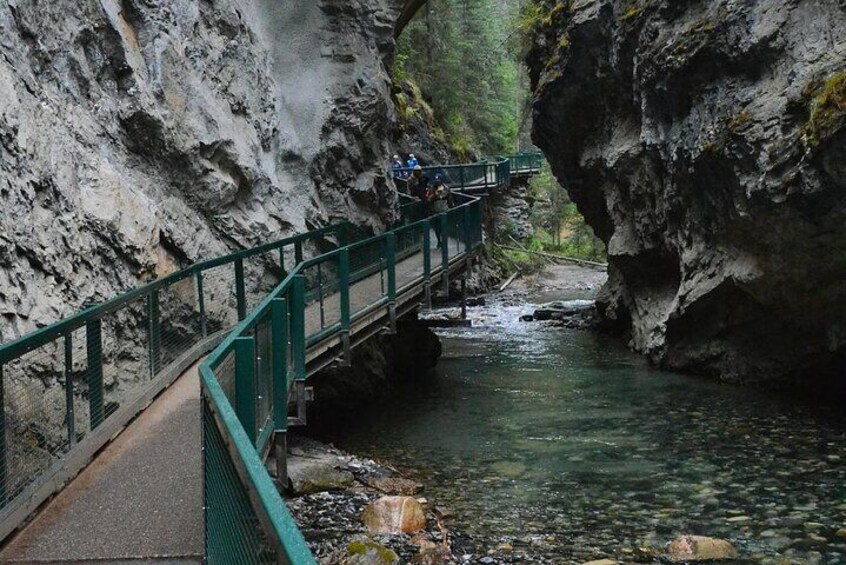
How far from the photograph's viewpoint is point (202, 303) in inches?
467

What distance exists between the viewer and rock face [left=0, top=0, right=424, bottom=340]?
31.0 ft

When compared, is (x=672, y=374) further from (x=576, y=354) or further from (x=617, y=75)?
(x=617, y=75)

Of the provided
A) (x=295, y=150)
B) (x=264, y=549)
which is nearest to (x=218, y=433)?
(x=264, y=549)

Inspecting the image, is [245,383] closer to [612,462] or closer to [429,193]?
[612,462]

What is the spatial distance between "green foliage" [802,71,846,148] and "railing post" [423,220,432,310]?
7288 mm

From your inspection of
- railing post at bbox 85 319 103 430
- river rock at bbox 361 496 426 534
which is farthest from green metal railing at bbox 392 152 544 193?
railing post at bbox 85 319 103 430

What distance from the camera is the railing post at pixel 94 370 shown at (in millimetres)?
7438

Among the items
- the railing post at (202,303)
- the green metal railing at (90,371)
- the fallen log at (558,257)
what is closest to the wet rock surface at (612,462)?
the railing post at (202,303)

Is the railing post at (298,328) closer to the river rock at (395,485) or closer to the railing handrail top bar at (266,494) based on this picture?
the river rock at (395,485)

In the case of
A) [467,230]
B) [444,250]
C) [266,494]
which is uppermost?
[467,230]

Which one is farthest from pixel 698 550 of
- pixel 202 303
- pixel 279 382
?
pixel 202 303

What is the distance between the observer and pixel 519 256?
144 ft

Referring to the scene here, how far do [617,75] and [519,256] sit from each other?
2390 centimetres

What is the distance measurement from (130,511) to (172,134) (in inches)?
359
